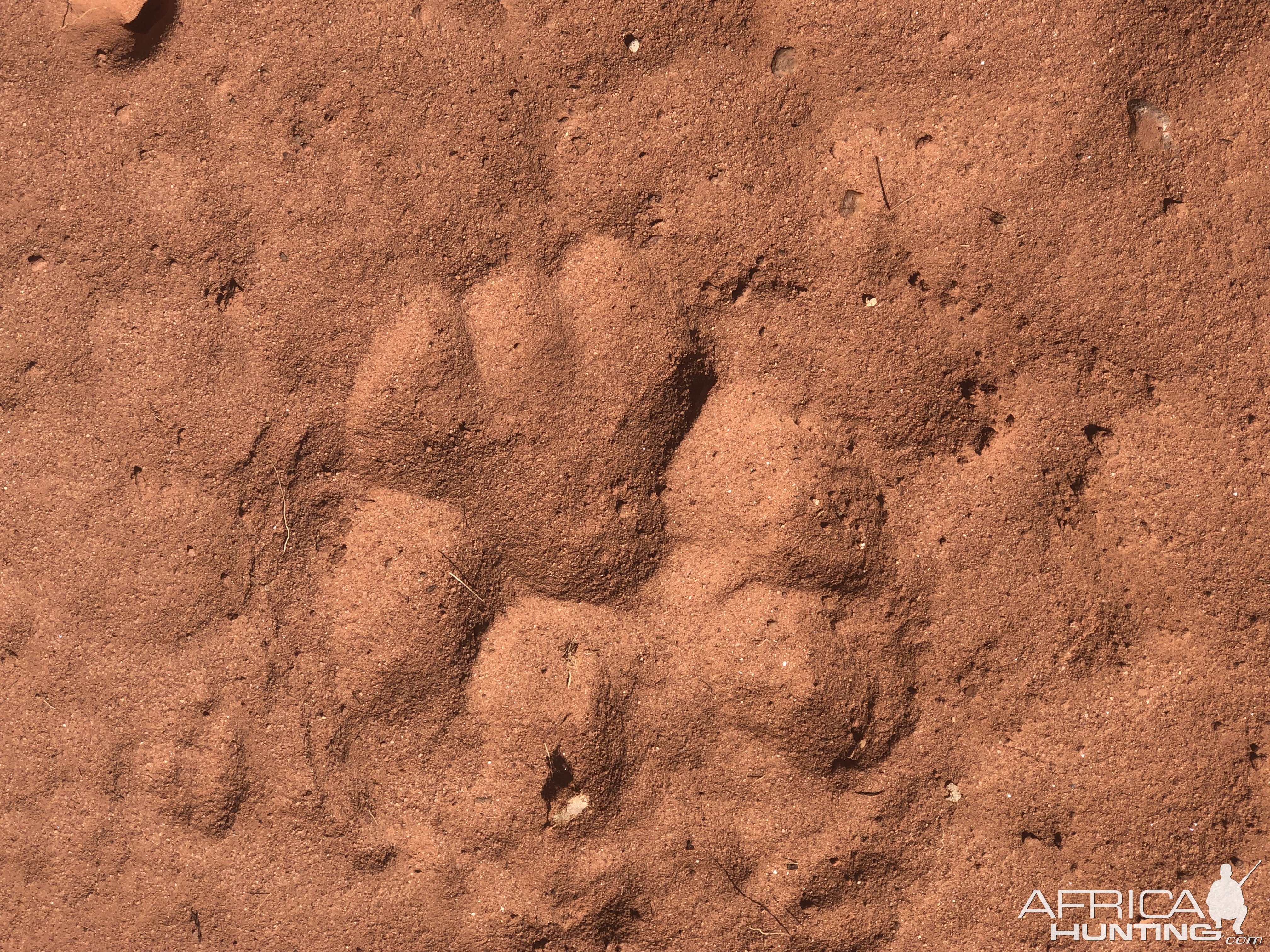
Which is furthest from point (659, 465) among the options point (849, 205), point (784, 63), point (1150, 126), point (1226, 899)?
point (1226, 899)

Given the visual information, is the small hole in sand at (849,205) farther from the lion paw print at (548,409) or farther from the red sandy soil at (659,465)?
the lion paw print at (548,409)

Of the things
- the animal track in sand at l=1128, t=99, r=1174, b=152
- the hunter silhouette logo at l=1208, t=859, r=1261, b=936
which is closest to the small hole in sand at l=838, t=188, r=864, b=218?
the animal track in sand at l=1128, t=99, r=1174, b=152

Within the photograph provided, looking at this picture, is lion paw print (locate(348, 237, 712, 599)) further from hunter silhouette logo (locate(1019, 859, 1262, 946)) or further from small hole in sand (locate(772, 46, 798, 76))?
hunter silhouette logo (locate(1019, 859, 1262, 946))

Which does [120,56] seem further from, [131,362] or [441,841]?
[441,841]

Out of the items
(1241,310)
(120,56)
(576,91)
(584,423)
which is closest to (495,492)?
(584,423)

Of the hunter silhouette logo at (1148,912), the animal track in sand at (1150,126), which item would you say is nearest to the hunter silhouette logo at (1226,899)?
the hunter silhouette logo at (1148,912)
